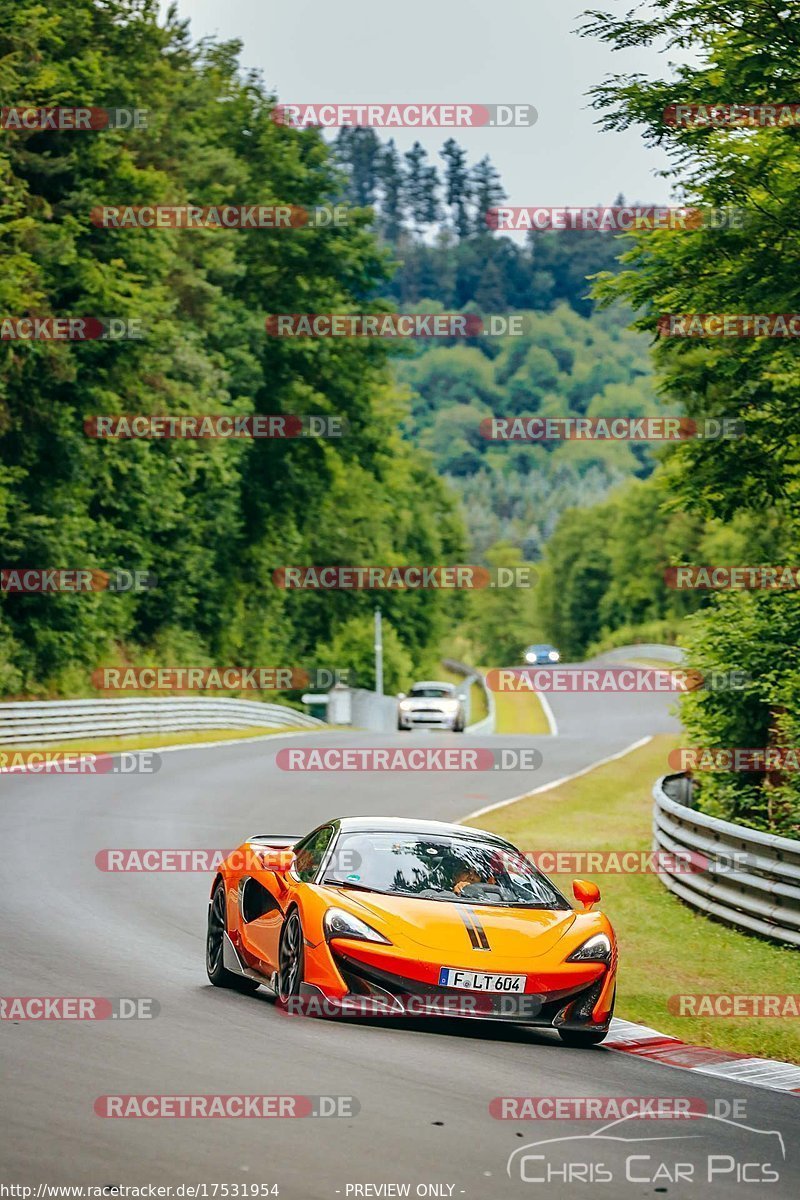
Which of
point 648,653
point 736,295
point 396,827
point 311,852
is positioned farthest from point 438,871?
point 648,653

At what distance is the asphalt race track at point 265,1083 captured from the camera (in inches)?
257

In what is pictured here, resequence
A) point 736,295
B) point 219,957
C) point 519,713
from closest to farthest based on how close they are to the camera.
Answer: point 219,957 < point 736,295 < point 519,713

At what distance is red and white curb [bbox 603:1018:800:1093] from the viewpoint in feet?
31.1

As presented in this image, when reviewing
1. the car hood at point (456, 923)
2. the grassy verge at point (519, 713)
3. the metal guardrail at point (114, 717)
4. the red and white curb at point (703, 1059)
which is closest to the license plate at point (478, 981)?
the car hood at point (456, 923)

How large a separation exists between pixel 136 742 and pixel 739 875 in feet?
82.0

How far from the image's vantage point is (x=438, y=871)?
11.0 m

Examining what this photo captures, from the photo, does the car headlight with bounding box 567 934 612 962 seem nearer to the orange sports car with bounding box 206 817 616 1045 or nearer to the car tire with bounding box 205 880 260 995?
the orange sports car with bounding box 206 817 616 1045

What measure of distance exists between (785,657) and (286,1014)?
10331mm

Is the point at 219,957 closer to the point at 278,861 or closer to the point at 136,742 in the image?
the point at 278,861

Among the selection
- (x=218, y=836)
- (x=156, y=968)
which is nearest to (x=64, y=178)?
(x=218, y=836)

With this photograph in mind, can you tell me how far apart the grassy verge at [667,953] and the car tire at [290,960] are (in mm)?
2676

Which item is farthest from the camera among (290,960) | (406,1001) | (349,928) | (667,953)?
(667,953)

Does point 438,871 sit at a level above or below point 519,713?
above

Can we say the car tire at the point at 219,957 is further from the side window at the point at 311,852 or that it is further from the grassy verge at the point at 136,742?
the grassy verge at the point at 136,742
